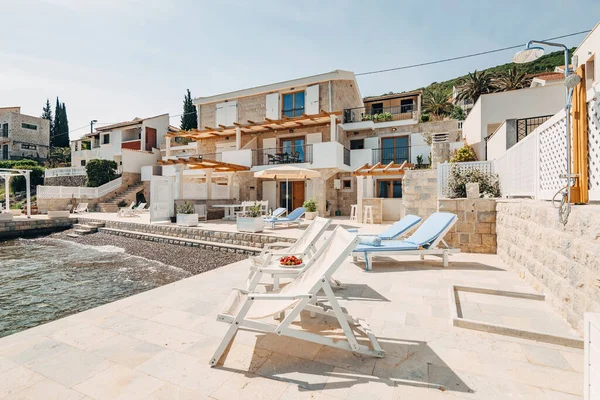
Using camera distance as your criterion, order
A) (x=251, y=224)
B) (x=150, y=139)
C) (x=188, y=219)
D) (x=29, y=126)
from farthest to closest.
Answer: (x=29, y=126)
(x=150, y=139)
(x=188, y=219)
(x=251, y=224)

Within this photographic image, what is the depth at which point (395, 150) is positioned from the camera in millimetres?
16531

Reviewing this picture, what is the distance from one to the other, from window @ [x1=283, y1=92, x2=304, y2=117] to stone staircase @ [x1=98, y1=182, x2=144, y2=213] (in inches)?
539

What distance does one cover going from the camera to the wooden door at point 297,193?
17031 mm

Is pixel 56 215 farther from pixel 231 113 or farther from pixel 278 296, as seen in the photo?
pixel 278 296

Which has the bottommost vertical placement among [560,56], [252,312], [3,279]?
[3,279]

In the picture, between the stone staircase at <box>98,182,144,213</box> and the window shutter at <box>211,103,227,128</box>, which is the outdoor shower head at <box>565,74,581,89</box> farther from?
the stone staircase at <box>98,182,144,213</box>

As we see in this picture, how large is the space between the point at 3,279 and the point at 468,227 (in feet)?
33.3

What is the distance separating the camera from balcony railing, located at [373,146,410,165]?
16.2m

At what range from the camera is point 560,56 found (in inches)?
1495

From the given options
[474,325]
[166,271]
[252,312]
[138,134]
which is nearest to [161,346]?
[252,312]

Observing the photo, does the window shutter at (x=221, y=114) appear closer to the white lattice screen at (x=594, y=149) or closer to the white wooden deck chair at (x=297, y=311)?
the white wooden deck chair at (x=297, y=311)

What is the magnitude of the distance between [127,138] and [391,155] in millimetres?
25255

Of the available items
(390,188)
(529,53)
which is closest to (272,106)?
(390,188)

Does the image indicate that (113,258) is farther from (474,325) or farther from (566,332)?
(566,332)
